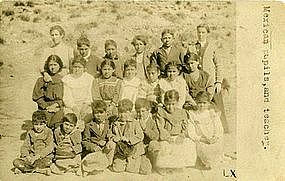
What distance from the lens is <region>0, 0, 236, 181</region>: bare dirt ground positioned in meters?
0.73

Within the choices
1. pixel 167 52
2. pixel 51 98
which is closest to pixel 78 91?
pixel 51 98

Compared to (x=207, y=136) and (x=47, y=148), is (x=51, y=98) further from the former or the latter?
(x=207, y=136)

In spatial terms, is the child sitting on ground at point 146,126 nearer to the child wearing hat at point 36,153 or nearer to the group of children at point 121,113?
the group of children at point 121,113

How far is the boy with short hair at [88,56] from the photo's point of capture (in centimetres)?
74

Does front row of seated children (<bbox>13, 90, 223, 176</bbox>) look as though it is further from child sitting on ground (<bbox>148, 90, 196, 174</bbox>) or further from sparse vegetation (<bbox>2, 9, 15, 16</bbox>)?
sparse vegetation (<bbox>2, 9, 15, 16</bbox>)

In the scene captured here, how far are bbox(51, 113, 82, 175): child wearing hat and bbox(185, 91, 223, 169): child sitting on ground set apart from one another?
170 millimetres

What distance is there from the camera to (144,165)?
74 centimetres

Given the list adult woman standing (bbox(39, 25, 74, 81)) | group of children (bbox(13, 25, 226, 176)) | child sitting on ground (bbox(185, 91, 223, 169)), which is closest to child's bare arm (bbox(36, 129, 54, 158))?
group of children (bbox(13, 25, 226, 176))

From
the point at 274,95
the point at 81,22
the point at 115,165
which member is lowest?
the point at 115,165

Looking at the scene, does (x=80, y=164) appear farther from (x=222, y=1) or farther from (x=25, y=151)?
(x=222, y=1)

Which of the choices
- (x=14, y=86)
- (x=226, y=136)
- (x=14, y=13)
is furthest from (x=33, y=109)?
(x=226, y=136)

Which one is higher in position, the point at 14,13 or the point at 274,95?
the point at 14,13

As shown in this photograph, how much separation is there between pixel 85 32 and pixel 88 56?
4 cm

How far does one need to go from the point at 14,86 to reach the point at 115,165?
0.19 metres
